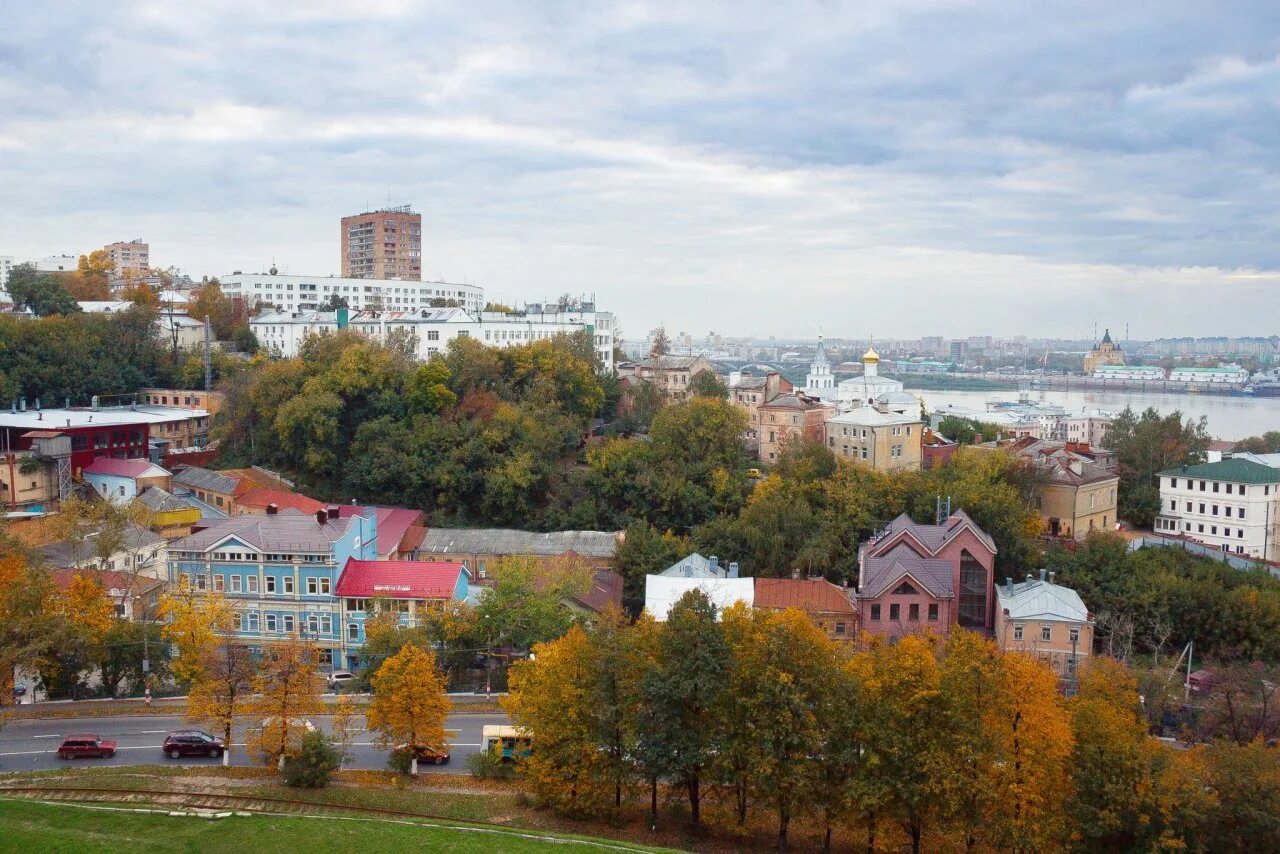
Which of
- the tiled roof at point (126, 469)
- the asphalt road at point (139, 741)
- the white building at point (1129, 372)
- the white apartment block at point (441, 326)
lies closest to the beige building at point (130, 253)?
the white apartment block at point (441, 326)

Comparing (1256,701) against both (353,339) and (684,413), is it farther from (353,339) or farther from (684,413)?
(353,339)

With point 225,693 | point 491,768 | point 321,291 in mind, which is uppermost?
point 321,291

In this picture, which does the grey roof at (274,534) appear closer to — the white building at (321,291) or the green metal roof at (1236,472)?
the green metal roof at (1236,472)

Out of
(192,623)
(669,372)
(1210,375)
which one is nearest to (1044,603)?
(192,623)

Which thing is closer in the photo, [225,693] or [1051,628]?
[225,693]

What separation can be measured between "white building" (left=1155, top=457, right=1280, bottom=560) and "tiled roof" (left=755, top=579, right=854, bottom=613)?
22107 mm

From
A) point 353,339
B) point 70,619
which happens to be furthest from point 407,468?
point 70,619

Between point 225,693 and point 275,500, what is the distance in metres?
22.0

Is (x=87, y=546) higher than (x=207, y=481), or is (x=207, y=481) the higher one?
(x=207, y=481)

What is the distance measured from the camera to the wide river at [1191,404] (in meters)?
Result: 109

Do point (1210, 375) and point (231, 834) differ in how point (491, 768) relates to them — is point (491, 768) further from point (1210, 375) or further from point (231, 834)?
point (1210, 375)

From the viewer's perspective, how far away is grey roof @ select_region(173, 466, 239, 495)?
43.1 metres

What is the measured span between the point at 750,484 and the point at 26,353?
3833 cm

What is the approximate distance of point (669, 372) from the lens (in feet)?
211
